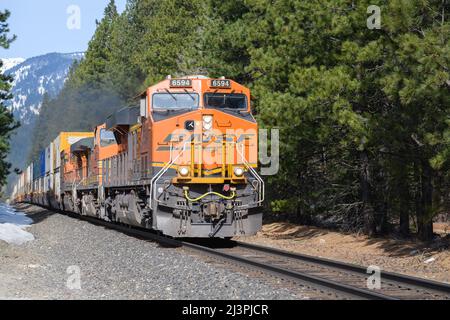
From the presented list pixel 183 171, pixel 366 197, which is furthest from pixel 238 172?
pixel 366 197

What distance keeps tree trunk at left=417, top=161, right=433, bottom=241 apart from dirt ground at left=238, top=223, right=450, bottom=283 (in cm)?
45

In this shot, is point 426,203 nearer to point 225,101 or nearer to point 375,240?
point 375,240

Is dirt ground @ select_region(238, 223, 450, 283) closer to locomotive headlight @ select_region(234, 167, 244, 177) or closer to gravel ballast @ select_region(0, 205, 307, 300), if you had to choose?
locomotive headlight @ select_region(234, 167, 244, 177)

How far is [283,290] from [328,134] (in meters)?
9.33

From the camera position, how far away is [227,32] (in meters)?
26.2

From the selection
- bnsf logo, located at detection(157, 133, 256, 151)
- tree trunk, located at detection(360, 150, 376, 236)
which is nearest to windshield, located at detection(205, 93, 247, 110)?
bnsf logo, located at detection(157, 133, 256, 151)

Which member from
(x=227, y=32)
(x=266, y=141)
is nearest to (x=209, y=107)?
(x=266, y=141)

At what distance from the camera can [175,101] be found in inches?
683

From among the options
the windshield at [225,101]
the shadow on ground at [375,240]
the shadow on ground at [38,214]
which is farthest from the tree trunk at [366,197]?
the shadow on ground at [38,214]

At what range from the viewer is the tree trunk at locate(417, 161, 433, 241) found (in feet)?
53.0

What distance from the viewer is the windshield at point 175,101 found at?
17.2m

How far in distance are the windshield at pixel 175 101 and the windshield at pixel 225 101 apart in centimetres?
35

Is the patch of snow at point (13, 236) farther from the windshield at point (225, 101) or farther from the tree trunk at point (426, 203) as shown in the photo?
the tree trunk at point (426, 203)

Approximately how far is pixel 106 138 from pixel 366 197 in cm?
997
